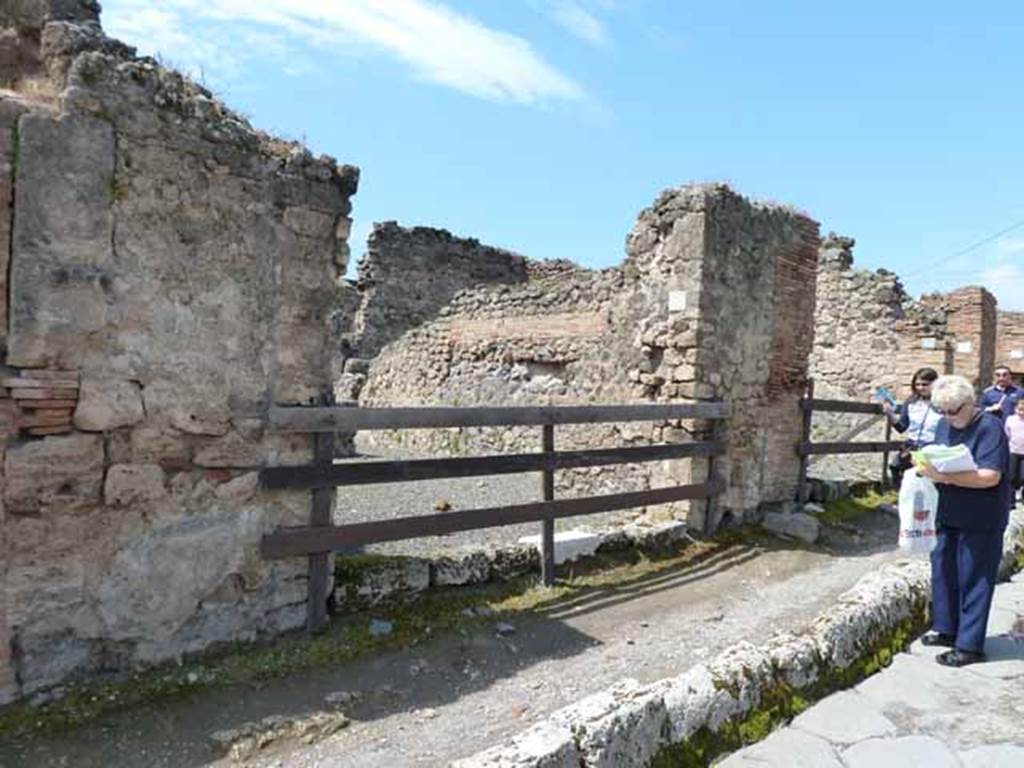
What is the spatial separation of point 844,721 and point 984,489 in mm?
1726

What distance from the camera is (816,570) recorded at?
6.77m

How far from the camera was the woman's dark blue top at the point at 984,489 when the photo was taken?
414 cm

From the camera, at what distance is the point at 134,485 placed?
3.61 metres

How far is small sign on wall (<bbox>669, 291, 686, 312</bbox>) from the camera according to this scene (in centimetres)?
773

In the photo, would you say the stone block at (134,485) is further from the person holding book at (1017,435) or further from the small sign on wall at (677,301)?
the person holding book at (1017,435)

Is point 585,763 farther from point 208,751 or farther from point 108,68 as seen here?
point 108,68

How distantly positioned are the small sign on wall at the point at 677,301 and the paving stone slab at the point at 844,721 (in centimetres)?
476

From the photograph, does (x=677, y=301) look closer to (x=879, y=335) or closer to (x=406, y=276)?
(x=879, y=335)

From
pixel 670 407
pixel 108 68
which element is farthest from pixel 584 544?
pixel 108 68

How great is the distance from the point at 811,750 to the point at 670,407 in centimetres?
418

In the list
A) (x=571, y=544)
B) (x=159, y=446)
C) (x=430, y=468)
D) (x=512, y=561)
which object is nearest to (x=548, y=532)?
(x=512, y=561)

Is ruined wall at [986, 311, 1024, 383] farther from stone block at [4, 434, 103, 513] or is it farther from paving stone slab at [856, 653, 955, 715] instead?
stone block at [4, 434, 103, 513]

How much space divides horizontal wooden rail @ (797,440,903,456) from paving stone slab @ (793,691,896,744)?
5.72 meters

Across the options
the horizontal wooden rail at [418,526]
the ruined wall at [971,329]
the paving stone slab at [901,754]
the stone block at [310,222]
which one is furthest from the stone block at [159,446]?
the ruined wall at [971,329]
